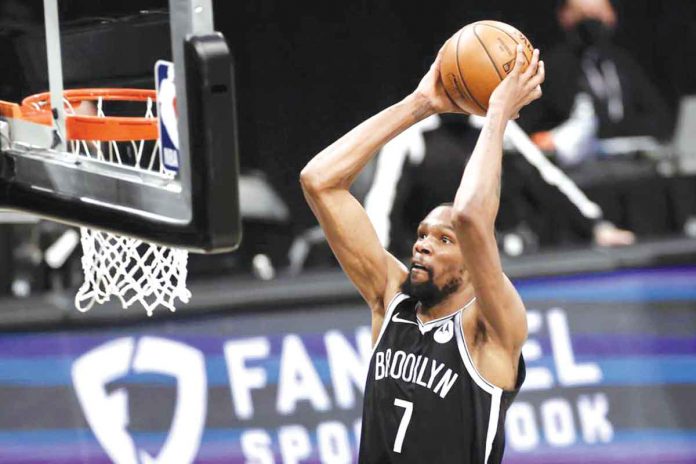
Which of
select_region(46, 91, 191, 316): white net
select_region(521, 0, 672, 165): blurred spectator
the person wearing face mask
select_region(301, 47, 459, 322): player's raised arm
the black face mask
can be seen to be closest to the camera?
select_region(46, 91, 191, 316): white net

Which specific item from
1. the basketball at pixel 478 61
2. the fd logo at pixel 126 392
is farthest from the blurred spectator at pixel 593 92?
the basketball at pixel 478 61

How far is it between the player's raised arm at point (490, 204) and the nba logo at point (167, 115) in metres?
0.90

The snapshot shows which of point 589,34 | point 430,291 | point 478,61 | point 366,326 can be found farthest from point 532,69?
point 589,34

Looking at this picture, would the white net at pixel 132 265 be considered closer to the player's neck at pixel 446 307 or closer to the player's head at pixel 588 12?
the player's neck at pixel 446 307

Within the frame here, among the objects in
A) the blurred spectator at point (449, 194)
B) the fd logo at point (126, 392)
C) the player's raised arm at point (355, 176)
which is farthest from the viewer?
the blurred spectator at point (449, 194)

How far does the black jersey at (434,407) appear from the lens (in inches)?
185

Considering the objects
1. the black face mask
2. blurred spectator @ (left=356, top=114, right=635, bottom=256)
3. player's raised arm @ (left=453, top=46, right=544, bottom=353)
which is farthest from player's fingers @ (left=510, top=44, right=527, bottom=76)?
the black face mask

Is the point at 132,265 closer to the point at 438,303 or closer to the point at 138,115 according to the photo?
the point at 138,115

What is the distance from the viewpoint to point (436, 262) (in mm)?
4895

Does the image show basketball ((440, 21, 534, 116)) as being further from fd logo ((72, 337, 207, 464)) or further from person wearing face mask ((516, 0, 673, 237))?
person wearing face mask ((516, 0, 673, 237))

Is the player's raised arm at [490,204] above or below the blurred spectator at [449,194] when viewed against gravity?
above

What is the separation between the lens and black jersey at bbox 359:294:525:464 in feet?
15.4

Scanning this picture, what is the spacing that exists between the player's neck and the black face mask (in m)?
4.41

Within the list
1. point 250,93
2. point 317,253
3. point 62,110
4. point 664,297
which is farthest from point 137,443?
point 250,93
